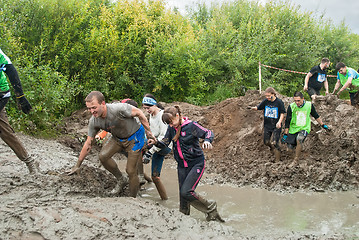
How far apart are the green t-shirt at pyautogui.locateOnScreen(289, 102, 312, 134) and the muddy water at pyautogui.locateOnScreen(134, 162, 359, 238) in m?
1.75

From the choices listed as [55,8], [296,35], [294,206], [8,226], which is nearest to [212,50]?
[296,35]

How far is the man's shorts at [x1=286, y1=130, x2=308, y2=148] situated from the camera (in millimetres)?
8547

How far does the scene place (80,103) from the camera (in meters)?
16.1

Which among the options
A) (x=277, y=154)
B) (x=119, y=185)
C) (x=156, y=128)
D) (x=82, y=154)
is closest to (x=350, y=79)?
(x=277, y=154)

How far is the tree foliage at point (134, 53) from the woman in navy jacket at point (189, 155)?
6.80 metres

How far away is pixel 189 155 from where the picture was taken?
551cm

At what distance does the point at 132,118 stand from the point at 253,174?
3.86 meters

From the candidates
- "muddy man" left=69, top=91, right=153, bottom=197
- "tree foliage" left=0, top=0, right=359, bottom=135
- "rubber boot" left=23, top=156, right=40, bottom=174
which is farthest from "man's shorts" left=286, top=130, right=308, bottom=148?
"tree foliage" left=0, top=0, right=359, bottom=135

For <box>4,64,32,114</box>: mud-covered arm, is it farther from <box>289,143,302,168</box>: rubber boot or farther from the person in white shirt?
<box>289,143,302,168</box>: rubber boot

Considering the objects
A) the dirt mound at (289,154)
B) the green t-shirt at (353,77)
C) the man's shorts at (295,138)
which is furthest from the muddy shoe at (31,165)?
the green t-shirt at (353,77)

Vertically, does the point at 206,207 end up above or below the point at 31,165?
below

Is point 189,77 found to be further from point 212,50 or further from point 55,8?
point 55,8

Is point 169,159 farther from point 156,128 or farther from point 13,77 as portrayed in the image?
point 13,77

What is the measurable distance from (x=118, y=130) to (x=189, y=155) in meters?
1.27
